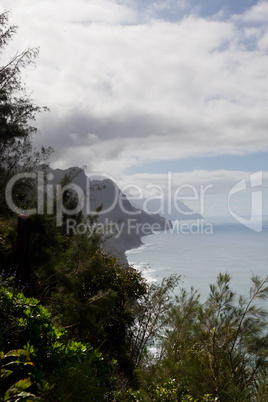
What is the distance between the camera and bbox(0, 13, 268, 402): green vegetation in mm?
3246

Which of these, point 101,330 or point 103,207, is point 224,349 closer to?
point 101,330

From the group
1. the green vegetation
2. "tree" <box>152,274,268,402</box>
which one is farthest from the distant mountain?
"tree" <box>152,274,268,402</box>

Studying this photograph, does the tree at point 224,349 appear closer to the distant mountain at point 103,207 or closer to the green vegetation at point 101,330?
the green vegetation at point 101,330

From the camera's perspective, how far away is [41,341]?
11.5 ft

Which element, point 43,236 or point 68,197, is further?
Result: point 68,197

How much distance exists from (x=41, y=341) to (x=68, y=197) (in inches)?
366

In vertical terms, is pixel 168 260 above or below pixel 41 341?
below

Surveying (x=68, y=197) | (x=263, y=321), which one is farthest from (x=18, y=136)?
(x=263, y=321)

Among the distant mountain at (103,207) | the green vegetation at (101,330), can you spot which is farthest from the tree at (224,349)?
the distant mountain at (103,207)

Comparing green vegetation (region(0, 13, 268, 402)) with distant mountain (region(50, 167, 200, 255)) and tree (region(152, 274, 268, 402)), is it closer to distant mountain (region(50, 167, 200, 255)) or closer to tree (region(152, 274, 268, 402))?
tree (region(152, 274, 268, 402))

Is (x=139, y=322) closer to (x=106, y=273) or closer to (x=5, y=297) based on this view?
(x=106, y=273)

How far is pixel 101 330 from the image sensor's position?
7805 mm

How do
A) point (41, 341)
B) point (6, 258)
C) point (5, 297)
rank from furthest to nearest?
point (6, 258) < point (5, 297) < point (41, 341)

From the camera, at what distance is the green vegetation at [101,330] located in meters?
Result: 3.25
